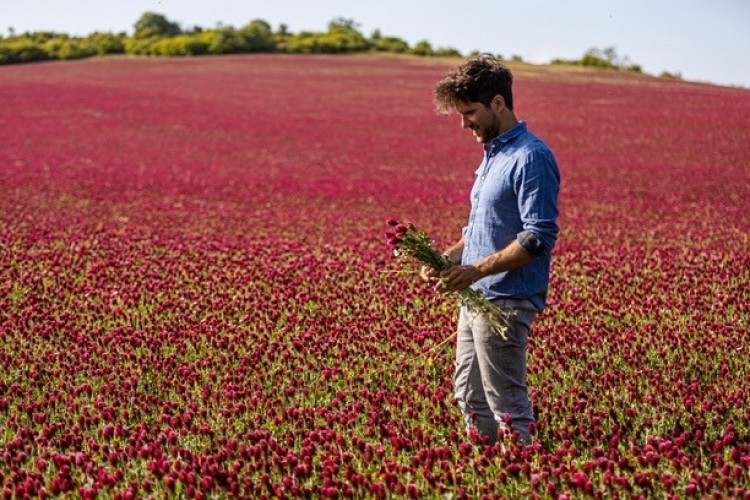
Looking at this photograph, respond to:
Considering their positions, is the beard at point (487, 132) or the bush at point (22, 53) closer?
the beard at point (487, 132)

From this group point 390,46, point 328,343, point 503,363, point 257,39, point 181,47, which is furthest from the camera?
point 390,46

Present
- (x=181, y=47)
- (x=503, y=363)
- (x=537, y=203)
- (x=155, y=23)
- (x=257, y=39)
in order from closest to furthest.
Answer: (x=537, y=203) < (x=503, y=363) < (x=181, y=47) < (x=257, y=39) < (x=155, y=23)

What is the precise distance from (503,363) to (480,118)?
4.40 feet

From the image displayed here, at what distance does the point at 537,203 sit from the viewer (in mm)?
4359

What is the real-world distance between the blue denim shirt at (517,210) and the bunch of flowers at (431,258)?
13 centimetres

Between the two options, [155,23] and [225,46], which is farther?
[155,23]

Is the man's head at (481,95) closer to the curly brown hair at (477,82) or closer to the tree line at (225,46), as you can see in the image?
the curly brown hair at (477,82)

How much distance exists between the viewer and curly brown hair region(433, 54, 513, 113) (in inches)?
176

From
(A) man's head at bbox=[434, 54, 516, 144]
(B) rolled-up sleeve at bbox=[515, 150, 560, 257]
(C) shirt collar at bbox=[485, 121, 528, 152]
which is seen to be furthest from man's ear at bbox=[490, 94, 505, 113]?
(B) rolled-up sleeve at bbox=[515, 150, 560, 257]

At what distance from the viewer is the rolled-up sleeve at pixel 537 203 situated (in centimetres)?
434

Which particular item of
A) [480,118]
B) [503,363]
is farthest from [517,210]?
[503,363]

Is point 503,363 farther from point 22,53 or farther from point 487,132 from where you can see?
point 22,53

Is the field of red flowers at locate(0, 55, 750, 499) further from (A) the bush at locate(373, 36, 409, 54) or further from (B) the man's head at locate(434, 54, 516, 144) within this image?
(A) the bush at locate(373, 36, 409, 54)

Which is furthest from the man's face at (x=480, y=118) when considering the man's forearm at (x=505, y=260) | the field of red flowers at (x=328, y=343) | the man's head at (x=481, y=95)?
the field of red flowers at (x=328, y=343)
